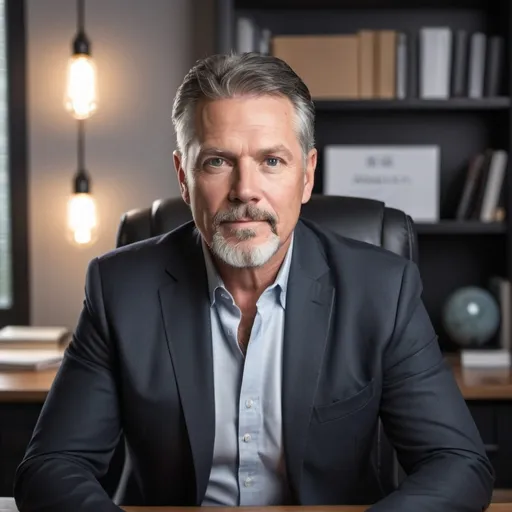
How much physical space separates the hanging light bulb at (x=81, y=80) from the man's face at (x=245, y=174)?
Answer: 147 centimetres

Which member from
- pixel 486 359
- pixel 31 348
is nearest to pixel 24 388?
pixel 31 348

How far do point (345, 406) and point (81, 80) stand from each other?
170 cm

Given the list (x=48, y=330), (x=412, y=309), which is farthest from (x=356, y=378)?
(x=48, y=330)

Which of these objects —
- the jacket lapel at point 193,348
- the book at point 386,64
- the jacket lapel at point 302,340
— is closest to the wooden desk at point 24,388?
the jacket lapel at point 193,348

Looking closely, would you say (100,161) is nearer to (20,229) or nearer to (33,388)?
(20,229)

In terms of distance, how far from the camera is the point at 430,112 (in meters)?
3.04

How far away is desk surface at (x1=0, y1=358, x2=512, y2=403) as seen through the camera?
2305 mm

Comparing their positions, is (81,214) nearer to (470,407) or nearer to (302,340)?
(470,407)

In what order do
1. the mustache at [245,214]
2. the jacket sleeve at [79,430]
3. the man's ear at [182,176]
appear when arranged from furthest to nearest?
the man's ear at [182,176]
the mustache at [245,214]
the jacket sleeve at [79,430]

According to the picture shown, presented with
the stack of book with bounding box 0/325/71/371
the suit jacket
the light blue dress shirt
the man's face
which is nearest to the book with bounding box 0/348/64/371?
the stack of book with bounding box 0/325/71/371

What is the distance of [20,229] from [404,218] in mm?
1645

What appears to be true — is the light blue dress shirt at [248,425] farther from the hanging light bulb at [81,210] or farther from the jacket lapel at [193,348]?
the hanging light bulb at [81,210]

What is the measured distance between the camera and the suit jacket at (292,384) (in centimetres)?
155

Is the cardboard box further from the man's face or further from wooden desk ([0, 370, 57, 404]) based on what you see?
the man's face
